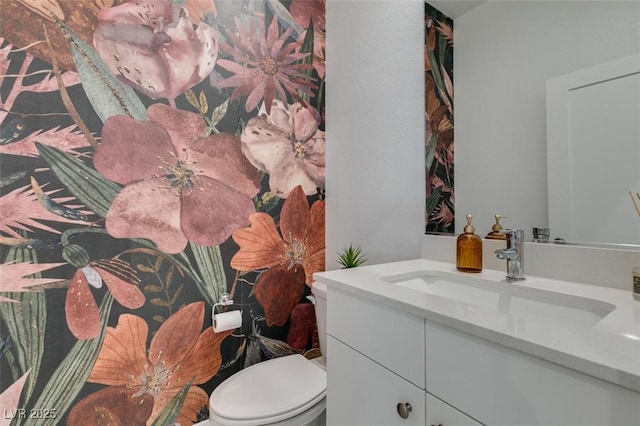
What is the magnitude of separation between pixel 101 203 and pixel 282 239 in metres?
0.84

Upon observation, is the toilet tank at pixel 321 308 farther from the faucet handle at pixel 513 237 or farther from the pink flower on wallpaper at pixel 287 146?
the faucet handle at pixel 513 237

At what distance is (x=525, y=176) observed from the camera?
3.22ft

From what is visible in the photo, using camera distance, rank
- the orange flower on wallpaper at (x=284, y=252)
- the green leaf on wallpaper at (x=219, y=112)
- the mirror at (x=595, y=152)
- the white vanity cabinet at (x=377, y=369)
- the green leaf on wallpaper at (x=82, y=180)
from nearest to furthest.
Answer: the white vanity cabinet at (x=377, y=369)
the mirror at (x=595, y=152)
the green leaf on wallpaper at (x=82, y=180)
the green leaf on wallpaper at (x=219, y=112)
the orange flower on wallpaper at (x=284, y=252)

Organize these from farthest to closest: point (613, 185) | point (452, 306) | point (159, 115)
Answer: point (159, 115) < point (613, 185) < point (452, 306)

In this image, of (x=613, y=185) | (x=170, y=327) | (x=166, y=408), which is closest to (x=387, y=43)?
(x=613, y=185)

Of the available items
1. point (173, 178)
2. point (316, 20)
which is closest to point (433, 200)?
point (173, 178)

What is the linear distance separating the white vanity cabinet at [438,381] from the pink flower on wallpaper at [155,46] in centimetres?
119

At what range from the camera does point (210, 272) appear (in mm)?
1422

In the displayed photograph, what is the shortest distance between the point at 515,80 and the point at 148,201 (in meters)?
1.52

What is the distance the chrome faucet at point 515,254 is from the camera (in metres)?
0.87

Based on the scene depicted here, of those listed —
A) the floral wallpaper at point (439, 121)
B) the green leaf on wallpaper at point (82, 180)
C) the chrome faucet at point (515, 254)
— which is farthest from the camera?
the floral wallpaper at point (439, 121)

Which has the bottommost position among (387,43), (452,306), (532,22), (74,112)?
(452,306)

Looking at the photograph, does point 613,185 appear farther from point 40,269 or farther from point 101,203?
point 40,269

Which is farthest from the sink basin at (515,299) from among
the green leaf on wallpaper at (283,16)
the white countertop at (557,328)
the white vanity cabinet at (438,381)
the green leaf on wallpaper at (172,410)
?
the green leaf on wallpaper at (283,16)
